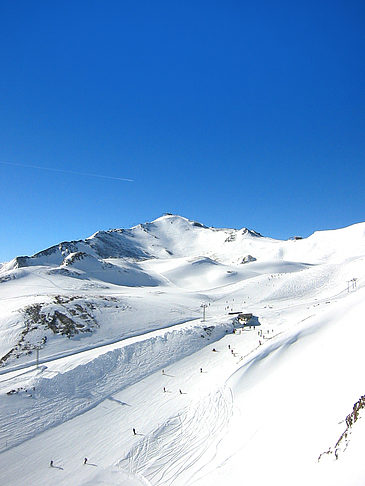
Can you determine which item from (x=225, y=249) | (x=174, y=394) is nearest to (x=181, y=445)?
(x=174, y=394)

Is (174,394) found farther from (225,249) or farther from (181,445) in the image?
(225,249)

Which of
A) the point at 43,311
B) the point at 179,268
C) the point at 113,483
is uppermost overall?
the point at 179,268

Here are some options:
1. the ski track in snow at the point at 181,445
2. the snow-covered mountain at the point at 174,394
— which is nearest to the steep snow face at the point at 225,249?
the snow-covered mountain at the point at 174,394

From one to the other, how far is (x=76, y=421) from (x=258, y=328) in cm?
2758

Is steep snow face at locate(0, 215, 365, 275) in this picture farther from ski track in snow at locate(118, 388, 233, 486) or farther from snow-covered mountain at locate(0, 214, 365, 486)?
ski track in snow at locate(118, 388, 233, 486)

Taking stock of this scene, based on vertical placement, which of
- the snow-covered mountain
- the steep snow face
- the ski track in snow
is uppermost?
the steep snow face

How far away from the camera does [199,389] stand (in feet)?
72.7

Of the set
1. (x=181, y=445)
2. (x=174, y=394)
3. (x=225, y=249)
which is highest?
(x=225, y=249)

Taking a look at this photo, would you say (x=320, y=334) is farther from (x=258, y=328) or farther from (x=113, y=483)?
(x=113, y=483)

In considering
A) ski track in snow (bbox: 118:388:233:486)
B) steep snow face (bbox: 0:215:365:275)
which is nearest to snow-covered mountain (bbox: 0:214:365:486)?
ski track in snow (bbox: 118:388:233:486)

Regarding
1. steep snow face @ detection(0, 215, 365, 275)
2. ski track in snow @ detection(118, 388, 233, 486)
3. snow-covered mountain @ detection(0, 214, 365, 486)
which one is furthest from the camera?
steep snow face @ detection(0, 215, 365, 275)

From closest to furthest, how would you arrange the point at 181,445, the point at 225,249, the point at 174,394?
the point at 181,445
the point at 174,394
the point at 225,249

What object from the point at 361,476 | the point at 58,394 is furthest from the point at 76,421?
the point at 361,476

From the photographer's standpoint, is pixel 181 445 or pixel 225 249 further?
pixel 225 249
